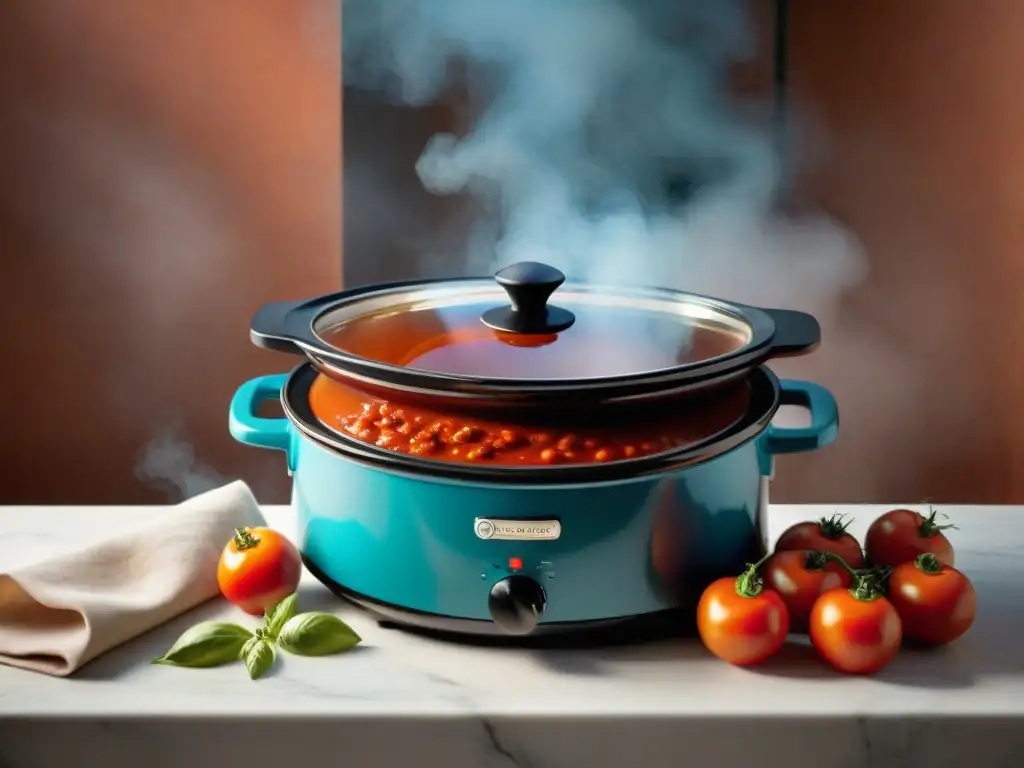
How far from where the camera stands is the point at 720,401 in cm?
129

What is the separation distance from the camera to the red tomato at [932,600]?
120cm

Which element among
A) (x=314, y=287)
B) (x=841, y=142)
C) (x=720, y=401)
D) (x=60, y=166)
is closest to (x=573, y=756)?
(x=720, y=401)

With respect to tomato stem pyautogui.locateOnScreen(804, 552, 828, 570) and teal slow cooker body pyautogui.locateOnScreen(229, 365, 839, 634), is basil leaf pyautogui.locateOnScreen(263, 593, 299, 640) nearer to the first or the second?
teal slow cooker body pyautogui.locateOnScreen(229, 365, 839, 634)

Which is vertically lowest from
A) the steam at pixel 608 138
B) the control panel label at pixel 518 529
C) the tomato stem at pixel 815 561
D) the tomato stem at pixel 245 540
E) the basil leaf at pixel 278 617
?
the basil leaf at pixel 278 617

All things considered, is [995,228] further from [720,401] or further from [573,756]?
[573,756]

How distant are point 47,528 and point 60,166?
958 millimetres

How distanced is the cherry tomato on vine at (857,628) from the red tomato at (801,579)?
4cm

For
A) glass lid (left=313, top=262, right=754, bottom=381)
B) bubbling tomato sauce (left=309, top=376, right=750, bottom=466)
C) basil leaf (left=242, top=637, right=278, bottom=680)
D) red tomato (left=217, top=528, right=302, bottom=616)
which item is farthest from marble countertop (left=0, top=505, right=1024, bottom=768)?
glass lid (left=313, top=262, right=754, bottom=381)

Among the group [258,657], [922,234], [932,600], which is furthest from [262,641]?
[922,234]

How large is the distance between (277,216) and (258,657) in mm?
→ 1303

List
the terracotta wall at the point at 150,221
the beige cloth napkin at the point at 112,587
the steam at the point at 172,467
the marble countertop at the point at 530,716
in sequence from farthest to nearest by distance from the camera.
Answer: the steam at the point at 172,467
the terracotta wall at the point at 150,221
the beige cloth napkin at the point at 112,587
the marble countertop at the point at 530,716

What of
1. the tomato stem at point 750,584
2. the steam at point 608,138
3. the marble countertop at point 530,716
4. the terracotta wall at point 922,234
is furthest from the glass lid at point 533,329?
the terracotta wall at point 922,234

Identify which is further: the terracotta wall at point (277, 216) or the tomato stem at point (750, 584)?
the terracotta wall at point (277, 216)

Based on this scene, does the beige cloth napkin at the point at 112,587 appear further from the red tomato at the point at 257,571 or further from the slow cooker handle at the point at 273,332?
the slow cooker handle at the point at 273,332
